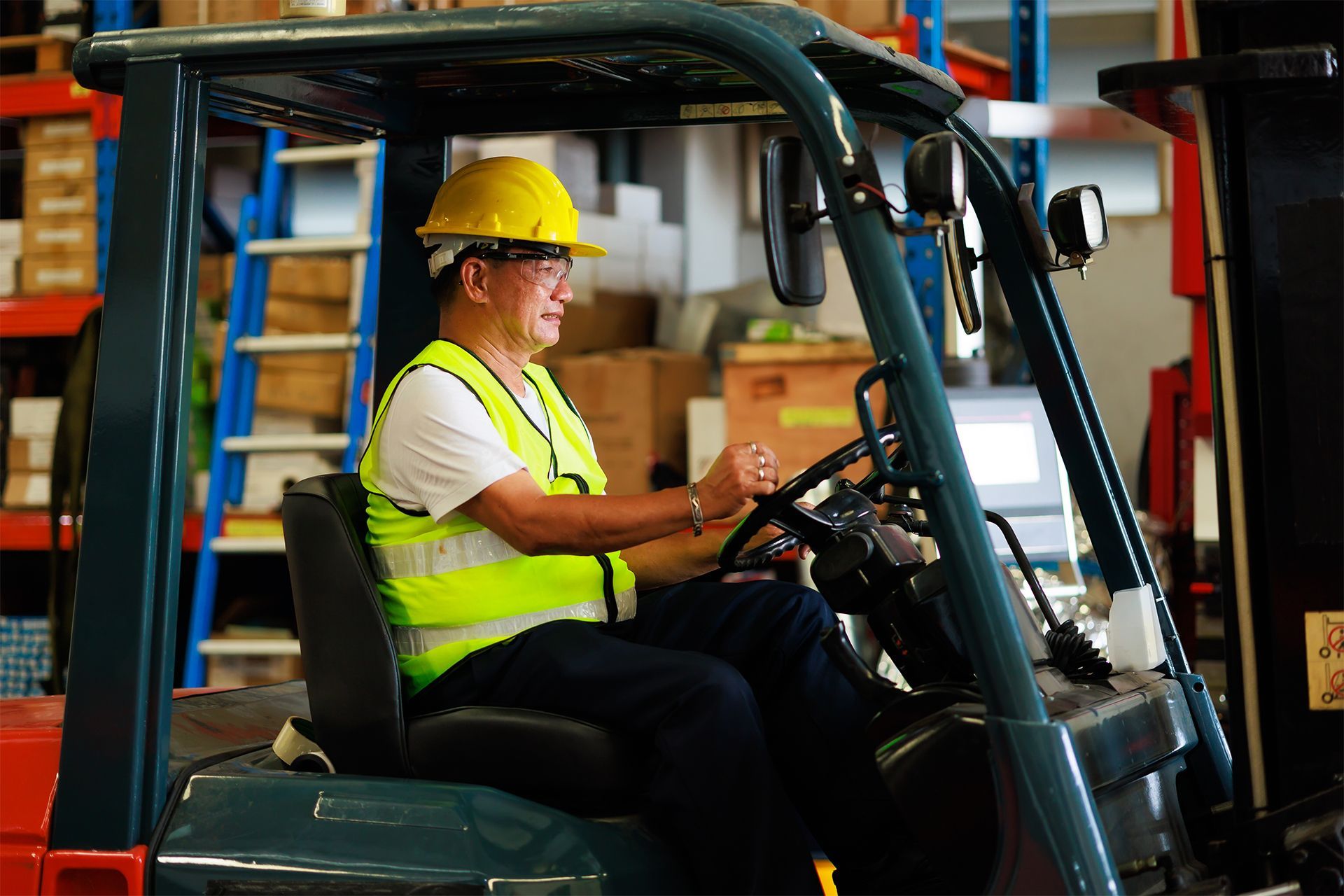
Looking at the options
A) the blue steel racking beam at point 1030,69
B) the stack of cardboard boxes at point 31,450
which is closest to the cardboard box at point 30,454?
the stack of cardboard boxes at point 31,450

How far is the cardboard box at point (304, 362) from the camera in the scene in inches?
255

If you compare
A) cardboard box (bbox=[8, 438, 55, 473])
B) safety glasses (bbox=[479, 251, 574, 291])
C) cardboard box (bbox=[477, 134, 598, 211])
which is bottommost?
cardboard box (bbox=[8, 438, 55, 473])

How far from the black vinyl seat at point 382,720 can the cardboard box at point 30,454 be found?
4874 millimetres

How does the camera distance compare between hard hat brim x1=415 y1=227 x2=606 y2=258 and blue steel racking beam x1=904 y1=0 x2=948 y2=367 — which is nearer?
hard hat brim x1=415 y1=227 x2=606 y2=258

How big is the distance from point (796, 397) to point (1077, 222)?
3724 mm

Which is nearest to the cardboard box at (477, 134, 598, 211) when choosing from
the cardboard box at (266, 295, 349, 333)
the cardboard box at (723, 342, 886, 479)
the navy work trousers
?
the cardboard box at (266, 295, 349, 333)

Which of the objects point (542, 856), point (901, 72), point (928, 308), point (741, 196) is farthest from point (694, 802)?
point (741, 196)

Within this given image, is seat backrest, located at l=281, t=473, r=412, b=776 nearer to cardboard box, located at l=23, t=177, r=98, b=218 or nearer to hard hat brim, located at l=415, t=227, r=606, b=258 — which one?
hard hat brim, located at l=415, t=227, r=606, b=258

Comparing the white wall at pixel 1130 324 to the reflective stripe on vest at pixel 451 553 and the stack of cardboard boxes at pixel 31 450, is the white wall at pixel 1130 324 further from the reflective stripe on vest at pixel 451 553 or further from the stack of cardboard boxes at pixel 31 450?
the reflective stripe on vest at pixel 451 553

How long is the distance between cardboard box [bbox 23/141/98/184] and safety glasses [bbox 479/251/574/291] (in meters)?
4.72

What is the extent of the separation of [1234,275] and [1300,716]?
2.46 ft

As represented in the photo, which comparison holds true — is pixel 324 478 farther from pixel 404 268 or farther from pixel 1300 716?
pixel 1300 716

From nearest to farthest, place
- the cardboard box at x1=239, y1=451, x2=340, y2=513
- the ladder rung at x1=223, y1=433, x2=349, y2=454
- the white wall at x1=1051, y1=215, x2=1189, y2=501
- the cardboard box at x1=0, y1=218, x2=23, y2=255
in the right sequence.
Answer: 1. the ladder rung at x1=223, y1=433, x2=349, y2=454
2. the cardboard box at x1=239, y1=451, x2=340, y2=513
3. the cardboard box at x1=0, y1=218, x2=23, y2=255
4. the white wall at x1=1051, y1=215, x2=1189, y2=501

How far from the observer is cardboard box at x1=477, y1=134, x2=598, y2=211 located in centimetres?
788
